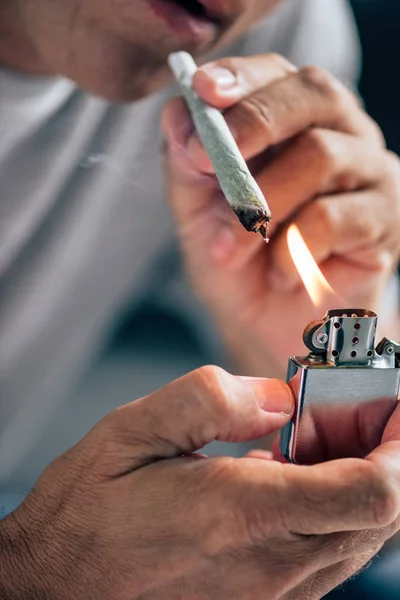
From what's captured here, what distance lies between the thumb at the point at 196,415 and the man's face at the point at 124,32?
1.35ft

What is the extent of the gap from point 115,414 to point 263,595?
0.11 m

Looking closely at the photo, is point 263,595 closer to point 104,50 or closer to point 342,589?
point 342,589

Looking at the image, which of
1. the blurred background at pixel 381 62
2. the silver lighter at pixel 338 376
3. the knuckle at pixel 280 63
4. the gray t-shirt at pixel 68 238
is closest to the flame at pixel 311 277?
the silver lighter at pixel 338 376

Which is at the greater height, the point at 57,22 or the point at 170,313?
the point at 57,22

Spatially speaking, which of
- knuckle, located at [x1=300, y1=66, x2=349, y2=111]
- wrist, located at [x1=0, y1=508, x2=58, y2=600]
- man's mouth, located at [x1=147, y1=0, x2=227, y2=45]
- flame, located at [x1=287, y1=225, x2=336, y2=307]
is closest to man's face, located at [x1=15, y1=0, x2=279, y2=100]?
man's mouth, located at [x1=147, y1=0, x2=227, y2=45]

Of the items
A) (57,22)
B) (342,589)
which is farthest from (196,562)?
(57,22)

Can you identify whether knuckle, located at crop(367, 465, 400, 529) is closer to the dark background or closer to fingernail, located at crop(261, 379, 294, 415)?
fingernail, located at crop(261, 379, 294, 415)

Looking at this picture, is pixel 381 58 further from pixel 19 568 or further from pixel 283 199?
pixel 19 568

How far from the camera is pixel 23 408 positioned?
85 centimetres

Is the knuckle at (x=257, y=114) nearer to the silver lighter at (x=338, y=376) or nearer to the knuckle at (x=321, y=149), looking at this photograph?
the knuckle at (x=321, y=149)

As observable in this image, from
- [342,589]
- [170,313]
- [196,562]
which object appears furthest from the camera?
[170,313]

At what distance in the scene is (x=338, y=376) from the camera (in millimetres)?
333

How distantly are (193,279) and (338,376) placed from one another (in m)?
0.52

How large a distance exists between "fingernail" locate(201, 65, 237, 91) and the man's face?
117 mm
